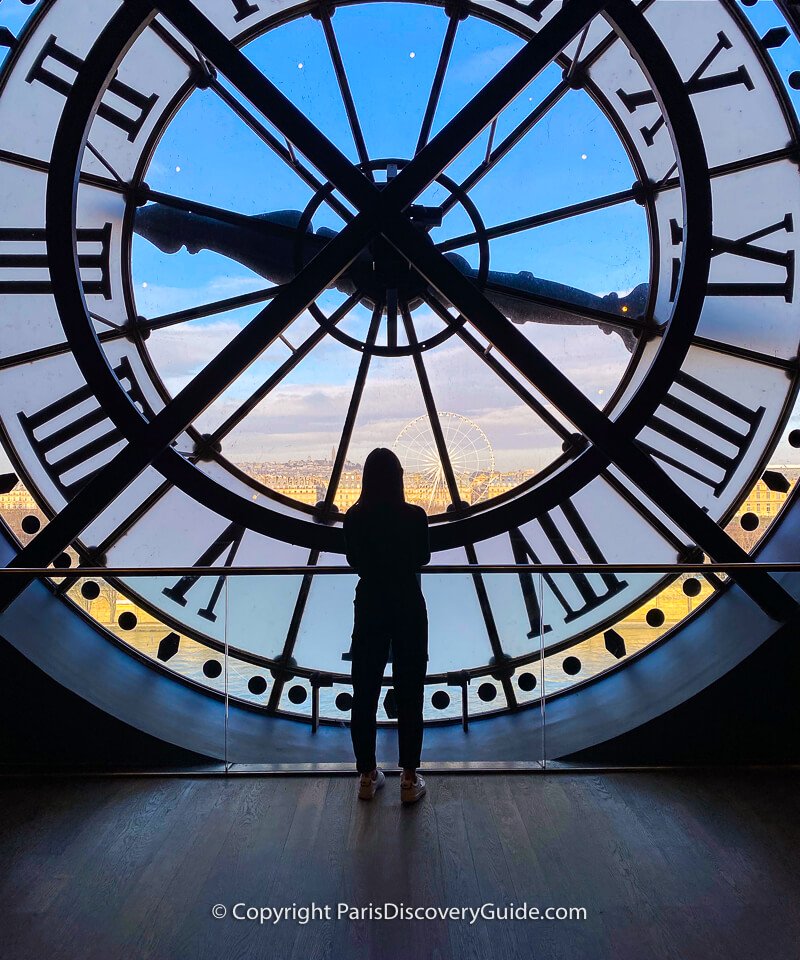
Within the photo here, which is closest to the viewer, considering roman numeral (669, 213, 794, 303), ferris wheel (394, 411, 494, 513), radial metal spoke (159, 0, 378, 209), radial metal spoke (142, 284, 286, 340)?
radial metal spoke (159, 0, 378, 209)

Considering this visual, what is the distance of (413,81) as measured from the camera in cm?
479

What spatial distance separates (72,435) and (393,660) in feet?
8.27

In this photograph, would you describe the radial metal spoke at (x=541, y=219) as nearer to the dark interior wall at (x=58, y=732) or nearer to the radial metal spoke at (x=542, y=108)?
the radial metal spoke at (x=542, y=108)

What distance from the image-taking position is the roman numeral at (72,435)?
4.05 m

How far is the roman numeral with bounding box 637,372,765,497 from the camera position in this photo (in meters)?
4.09

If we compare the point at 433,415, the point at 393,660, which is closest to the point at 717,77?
the point at 433,415

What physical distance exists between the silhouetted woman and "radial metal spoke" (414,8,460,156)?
2.23 metres

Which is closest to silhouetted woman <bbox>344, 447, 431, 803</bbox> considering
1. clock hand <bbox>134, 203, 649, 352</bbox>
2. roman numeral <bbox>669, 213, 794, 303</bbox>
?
clock hand <bbox>134, 203, 649, 352</bbox>

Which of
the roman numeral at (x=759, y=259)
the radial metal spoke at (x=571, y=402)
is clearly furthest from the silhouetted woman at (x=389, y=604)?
the roman numeral at (x=759, y=259)

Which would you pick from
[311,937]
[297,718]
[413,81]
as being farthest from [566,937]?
[413,81]

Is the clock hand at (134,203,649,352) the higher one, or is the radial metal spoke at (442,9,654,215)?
the radial metal spoke at (442,9,654,215)

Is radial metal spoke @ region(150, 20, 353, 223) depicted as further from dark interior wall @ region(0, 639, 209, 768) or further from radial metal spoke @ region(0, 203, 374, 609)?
dark interior wall @ region(0, 639, 209, 768)

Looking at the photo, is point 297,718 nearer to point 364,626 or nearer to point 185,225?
point 364,626

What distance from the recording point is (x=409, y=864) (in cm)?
211
